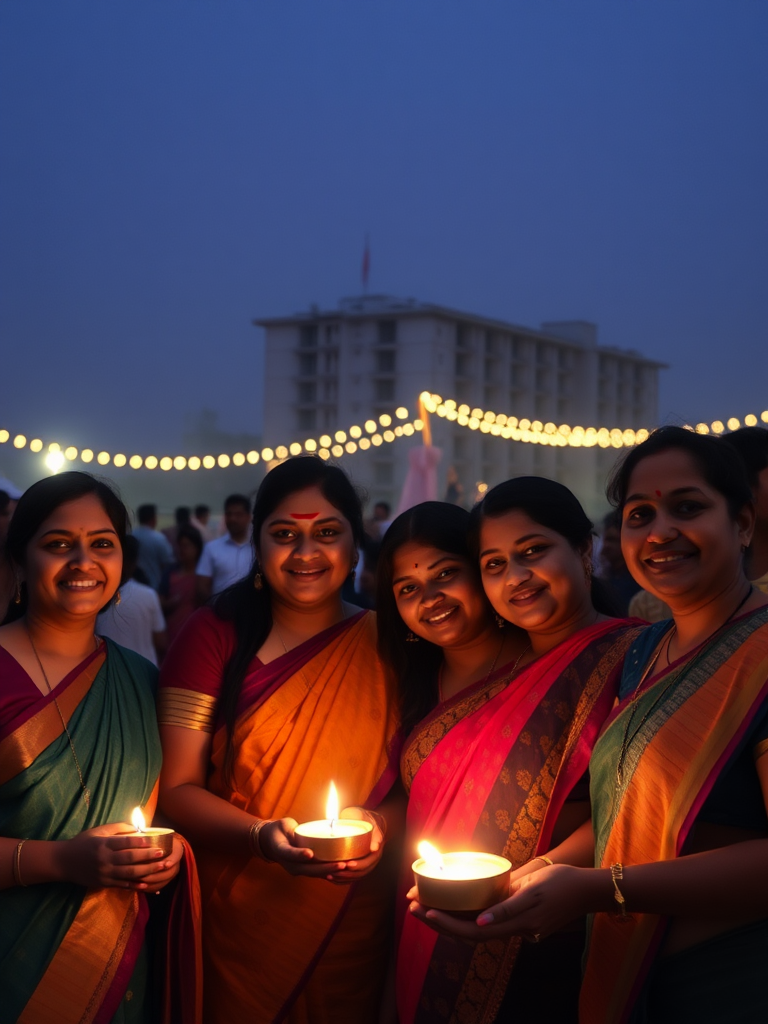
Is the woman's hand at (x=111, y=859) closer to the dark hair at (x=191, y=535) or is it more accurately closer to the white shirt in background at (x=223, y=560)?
the white shirt in background at (x=223, y=560)

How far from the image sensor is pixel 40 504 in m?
2.35

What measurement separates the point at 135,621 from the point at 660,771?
12.3ft

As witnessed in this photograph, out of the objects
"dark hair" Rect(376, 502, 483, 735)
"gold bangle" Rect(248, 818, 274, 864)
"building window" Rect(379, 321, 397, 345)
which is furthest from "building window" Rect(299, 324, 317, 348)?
"gold bangle" Rect(248, 818, 274, 864)

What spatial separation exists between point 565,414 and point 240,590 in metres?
52.5

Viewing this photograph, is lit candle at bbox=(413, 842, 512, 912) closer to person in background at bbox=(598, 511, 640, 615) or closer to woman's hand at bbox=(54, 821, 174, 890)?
woman's hand at bbox=(54, 821, 174, 890)

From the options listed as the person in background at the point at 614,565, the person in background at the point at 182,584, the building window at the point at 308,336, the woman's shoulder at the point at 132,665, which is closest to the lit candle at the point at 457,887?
the woman's shoulder at the point at 132,665

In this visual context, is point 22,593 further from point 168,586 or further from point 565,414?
point 565,414

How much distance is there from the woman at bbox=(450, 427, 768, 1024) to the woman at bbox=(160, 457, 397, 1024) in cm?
72

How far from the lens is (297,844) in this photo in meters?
1.95

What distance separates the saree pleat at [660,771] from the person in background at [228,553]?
210 inches

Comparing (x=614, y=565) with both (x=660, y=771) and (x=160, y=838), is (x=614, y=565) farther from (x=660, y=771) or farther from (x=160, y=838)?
(x=160, y=838)

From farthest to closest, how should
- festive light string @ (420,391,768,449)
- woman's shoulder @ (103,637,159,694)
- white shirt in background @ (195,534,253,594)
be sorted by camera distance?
festive light string @ (420,391,768,449) < white shirt in background @ (195,534,253,594) < woman's shoulder @ (103,637,159,694)

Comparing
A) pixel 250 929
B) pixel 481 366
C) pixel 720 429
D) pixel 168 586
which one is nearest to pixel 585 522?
pixel 250 929

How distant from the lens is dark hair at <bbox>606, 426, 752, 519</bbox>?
1.88 metres
